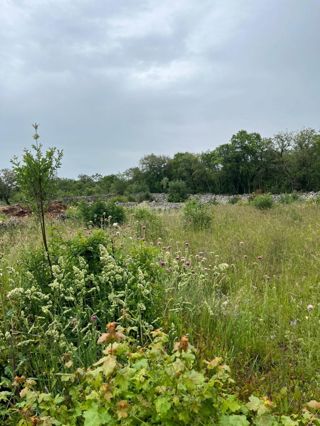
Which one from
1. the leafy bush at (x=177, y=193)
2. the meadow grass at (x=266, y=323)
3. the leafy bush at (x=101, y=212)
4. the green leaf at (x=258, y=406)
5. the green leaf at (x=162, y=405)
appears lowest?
the meadow grass at (x=266, y=323)

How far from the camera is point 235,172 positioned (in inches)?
1745

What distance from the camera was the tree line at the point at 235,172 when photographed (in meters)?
39.5

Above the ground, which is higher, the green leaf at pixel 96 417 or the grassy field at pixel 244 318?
the green leaf at pixel 96 417

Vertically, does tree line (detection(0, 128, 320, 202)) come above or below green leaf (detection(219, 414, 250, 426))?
above

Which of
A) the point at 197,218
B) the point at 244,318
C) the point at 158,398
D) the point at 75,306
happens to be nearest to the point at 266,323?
the point at 244,318

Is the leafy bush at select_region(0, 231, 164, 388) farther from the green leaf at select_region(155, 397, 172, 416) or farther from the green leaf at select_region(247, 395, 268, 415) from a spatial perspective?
the green leaf at select_region(247, 395, 268, 415)

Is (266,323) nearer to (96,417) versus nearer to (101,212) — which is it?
(96,417)

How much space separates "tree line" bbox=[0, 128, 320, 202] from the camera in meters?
39.5

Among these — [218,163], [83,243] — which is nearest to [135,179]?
[218,163]

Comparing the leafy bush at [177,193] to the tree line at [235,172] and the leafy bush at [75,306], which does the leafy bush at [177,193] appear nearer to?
the tree line at [235,172]

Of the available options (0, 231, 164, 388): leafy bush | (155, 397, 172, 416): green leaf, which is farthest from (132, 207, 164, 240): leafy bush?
(155, 397, 172, 416): green leaf

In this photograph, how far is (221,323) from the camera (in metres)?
3.31

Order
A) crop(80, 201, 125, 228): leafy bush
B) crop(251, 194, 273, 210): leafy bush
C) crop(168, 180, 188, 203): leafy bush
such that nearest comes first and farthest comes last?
crop(80, 201, 125, 228): leafy bush
crop(251, 194, 273, 210): leafy bush
crop(168, 180, 188, 203): leafy bush

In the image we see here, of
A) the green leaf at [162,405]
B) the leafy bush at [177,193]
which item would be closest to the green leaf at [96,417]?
the green leaf at [162,405]
